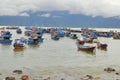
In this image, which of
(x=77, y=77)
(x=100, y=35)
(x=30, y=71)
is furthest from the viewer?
(x=100, y=35)

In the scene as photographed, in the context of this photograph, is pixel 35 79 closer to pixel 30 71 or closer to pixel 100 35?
pixel 30 71

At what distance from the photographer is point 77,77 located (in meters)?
43.0

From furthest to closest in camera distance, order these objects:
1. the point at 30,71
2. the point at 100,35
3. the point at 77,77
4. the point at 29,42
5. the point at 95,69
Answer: the point at 100,35 < the point at 29,42 < the point at 95,69 < the point at 30,71 < the point at 77,77

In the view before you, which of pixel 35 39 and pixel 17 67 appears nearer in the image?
pixel 17 67

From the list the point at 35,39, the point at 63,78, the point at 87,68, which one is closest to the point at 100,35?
the point at 35,39

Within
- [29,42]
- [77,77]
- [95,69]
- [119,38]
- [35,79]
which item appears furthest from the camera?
[119,38]

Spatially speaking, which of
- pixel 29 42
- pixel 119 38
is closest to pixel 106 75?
pixel 29 42

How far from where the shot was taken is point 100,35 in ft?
577

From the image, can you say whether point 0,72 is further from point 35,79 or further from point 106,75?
point 106,75

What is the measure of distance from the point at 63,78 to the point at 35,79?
3610 millimetres

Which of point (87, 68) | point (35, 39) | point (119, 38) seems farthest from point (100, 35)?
point (87, 68)

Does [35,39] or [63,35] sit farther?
[63,35]

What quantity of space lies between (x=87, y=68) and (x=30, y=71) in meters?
9.91

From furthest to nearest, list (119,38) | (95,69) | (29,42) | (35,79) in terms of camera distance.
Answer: (119,38) → (29,42) → (95,69) → (35,79)
